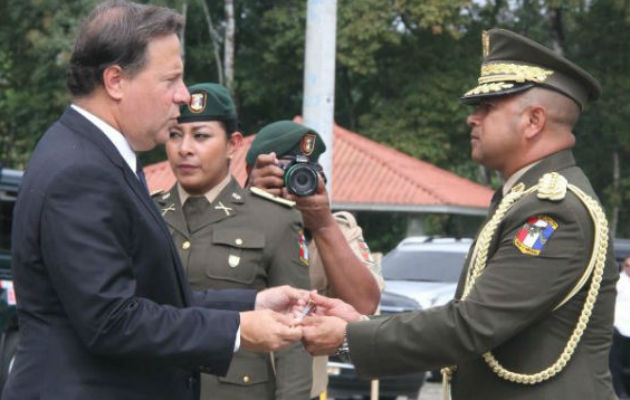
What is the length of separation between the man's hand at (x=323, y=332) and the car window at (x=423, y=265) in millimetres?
11074

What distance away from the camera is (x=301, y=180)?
4.62m

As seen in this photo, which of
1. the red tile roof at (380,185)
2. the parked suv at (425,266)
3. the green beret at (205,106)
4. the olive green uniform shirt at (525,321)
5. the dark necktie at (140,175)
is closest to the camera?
the dark necktie at (140,175)

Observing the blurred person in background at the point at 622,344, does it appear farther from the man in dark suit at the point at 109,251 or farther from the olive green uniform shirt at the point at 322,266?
the man in dark suit at the point at 109,251

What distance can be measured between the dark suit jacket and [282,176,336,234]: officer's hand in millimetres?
1415

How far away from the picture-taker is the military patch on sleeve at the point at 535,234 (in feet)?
11.7

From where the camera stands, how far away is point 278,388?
4.50 meters

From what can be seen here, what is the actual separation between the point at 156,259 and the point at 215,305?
2.71 ft

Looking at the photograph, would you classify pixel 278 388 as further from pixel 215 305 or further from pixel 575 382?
pixel 575 382

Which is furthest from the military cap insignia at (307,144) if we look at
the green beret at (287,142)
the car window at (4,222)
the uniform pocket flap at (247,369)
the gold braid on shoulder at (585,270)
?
the car window at (4,222)

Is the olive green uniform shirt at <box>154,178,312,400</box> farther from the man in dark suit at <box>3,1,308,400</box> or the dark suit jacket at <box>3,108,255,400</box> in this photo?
the dark suit jacket at <box>3,108,255,400</box>

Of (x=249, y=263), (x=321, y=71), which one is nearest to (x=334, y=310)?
(x=249, y=263)

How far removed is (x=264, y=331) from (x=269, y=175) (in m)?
1.51

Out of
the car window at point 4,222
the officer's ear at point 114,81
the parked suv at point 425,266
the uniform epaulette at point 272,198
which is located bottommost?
the parked suv at point 425,266

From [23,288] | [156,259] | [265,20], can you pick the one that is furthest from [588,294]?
[265,20]
